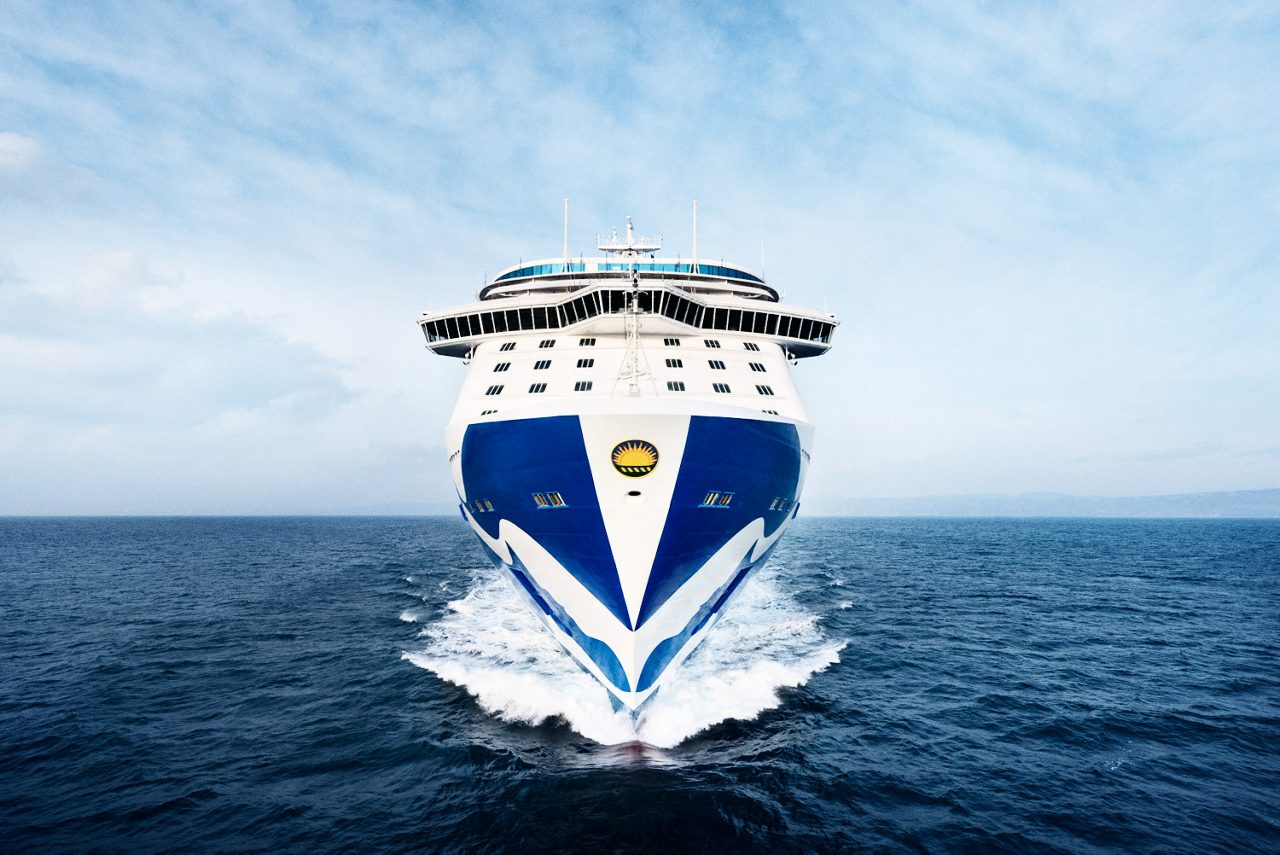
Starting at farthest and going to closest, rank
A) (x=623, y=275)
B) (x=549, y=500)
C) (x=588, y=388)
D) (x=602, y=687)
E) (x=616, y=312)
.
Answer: (x=623, y=275) < (x=616, y=312) < (x=588, y=388) < (x=602, y=687) < (x=549, y=500)

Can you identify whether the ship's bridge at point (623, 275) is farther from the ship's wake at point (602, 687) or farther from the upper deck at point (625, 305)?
the ship's wake at point (602, 687)

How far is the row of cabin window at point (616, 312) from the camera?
18.7 m

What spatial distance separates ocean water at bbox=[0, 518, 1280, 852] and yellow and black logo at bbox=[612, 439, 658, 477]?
257 inches

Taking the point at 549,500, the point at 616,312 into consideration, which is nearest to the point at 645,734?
the point at 549,500

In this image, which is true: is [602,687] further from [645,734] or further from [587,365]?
[587,365]

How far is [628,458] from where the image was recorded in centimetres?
1274

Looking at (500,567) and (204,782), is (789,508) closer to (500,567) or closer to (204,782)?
(500,567)

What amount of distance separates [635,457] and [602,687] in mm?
7408

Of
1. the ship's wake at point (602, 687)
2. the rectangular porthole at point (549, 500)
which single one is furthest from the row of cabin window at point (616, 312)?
the ship's wake at point (602, 687)

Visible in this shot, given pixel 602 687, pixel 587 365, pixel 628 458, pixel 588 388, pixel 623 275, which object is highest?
pixel 623 275

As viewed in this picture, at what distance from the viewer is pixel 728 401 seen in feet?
60.2

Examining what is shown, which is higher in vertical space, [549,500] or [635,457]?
[635,457]

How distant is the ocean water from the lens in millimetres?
10609

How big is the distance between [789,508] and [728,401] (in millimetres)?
4020
